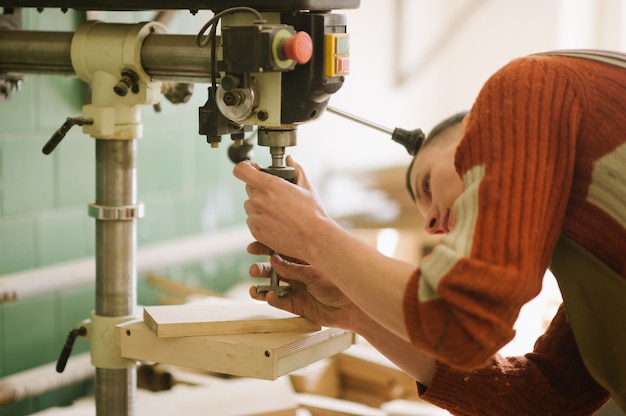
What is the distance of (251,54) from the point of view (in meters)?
1.17

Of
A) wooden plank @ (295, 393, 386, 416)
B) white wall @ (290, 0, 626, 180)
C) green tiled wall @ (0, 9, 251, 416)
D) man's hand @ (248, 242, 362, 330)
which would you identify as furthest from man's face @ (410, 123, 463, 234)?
white wall @ (290, 0, 626, 180)

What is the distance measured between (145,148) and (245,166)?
3.90 feet

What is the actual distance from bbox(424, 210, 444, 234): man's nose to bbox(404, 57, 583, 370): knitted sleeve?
367 millimetres

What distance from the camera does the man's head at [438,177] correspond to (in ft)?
4.64

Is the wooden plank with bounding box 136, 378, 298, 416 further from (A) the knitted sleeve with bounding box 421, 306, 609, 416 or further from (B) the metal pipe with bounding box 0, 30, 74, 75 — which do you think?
(B) the metal pipe with bounding box 0, 30, 74, 75

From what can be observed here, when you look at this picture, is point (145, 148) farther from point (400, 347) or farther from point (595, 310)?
point (595, 310)

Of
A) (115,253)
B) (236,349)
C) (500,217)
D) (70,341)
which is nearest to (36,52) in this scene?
(115,253)

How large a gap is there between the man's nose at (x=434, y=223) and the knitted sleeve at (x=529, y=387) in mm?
228

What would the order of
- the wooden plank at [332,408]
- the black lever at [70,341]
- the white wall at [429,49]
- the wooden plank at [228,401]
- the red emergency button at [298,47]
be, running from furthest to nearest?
the white wall at [429,49]
the wooden plank at [332,408]
the wooden plank at [228,401]
the black lever at [70,341]
the red emergency button at [298,47]

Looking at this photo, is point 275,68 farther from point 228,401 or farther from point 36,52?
point 228,401

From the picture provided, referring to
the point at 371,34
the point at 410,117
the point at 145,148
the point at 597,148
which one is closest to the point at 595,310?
the point at 597,148

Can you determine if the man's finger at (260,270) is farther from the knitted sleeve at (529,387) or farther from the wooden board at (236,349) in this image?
the knitted sleeve at (529,387)

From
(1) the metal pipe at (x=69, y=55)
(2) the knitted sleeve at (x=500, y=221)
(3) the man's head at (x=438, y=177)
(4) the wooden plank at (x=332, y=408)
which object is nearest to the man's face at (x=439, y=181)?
(3) the man's head at (x=438, y=177)

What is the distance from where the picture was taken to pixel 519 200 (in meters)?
1.02
